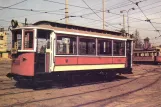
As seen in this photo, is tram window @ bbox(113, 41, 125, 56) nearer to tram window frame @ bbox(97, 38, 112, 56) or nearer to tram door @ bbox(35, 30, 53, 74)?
tram window frame @ bbox(97, 38, 112, 56)

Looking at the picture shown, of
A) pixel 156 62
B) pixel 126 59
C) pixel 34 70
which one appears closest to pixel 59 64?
pixel 34 70

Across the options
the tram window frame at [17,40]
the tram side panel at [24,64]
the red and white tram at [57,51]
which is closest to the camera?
the tram side panel at [24,64]

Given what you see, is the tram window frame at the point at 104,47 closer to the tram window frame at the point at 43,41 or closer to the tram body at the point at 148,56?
the tram window frame at the point at 43,41

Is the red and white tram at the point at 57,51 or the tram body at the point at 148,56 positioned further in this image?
the tram body at the point at 148,56

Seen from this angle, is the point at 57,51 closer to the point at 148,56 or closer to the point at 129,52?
the point at 129,52

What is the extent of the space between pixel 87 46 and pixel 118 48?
11.3 ft

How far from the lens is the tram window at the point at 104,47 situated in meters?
15.7

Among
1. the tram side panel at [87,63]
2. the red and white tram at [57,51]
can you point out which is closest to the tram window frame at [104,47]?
the red and white tram at [57,51]

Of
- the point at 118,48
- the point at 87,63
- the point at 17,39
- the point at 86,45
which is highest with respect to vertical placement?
the point at 17,39

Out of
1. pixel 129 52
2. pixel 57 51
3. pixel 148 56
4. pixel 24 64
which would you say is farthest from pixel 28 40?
pixel 148 56

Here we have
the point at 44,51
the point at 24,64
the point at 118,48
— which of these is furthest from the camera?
the point at 118,48

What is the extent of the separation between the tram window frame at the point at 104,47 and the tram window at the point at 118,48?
0.59 m

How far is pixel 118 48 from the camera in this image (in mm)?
17375

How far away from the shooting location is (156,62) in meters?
41.4
